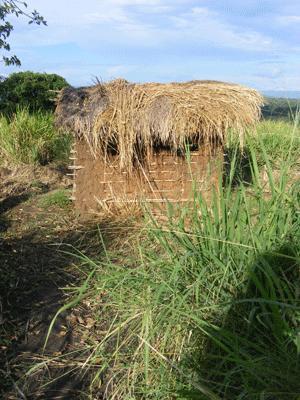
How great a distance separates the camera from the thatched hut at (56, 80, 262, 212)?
6777 mm

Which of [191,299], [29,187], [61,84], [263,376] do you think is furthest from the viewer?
[61,84]

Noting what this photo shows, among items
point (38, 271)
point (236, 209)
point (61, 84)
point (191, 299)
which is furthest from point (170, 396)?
point (61, 84)

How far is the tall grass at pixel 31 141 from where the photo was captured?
10773 mm

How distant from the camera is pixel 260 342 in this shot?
2598 mm

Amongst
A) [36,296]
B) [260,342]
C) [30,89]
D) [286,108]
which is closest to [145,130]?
[36,296]

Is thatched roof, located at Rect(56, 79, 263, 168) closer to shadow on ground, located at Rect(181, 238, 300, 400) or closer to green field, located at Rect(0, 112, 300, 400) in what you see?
Answer: green field, located at Rect(0, 112, 300, 400)

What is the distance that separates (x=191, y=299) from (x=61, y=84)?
45.3 ft

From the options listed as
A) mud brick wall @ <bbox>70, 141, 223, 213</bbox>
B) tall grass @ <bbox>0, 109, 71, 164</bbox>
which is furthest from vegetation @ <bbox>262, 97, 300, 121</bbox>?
tall grass @ <bbox>0, 109, 71, 164</bbox>

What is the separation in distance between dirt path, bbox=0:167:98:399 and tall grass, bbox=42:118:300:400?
0.48 m

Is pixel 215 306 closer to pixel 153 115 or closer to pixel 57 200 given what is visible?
pixel 153 115

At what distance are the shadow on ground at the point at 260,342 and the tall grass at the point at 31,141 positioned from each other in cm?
827

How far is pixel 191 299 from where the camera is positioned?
2.97 meters

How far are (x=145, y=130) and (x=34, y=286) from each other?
2.54m

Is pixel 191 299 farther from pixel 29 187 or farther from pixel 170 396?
pixel 29 187
